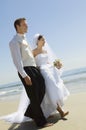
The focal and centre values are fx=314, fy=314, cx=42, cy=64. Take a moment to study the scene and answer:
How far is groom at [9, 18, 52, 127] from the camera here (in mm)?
5781

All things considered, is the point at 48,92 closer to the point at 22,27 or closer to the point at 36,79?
the point at 36,79

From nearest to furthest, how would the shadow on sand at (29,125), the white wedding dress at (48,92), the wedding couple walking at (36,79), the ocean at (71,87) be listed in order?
the wedding couple walking at (36,79) < the shadow on sand at (29,125) < the white wedding dress at (48,92) < the ocean at (71,87)

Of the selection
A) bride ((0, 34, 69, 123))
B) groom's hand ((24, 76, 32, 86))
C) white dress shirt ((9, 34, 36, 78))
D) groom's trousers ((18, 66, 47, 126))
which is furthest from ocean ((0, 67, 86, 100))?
groom's hand ((24, 76, 32, 86))

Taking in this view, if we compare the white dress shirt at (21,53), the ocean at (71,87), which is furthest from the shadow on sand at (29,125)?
the ocean at (71,87)

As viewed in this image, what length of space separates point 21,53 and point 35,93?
2.64ft

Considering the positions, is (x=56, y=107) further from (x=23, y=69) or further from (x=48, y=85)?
(x=23, y=69)

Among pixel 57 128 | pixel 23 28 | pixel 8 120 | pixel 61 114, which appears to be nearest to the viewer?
pixel 57 128

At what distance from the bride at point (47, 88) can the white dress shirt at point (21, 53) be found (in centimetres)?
48

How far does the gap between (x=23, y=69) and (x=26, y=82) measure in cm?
25

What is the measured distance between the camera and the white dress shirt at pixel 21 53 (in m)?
5.75

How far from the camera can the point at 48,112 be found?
21.1 feet

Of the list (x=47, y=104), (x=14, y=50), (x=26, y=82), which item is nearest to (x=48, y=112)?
(x=47, y=104)

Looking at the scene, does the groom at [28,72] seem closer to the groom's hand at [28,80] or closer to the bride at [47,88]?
the groom's hand at [28,80]

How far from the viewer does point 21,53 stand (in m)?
5.93
